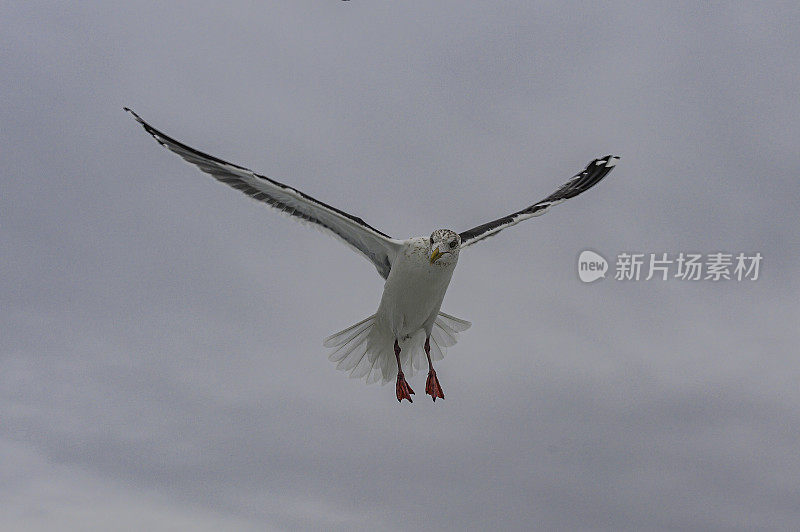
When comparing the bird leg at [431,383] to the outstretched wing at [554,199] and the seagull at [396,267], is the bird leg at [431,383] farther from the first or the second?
the outstretched wing at [554,199]

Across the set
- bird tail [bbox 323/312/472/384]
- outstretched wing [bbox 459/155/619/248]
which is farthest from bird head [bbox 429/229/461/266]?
bird tail [bbox 323/312/472/384]

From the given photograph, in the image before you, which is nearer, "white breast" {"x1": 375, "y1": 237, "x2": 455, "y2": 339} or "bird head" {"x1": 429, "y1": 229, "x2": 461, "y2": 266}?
"bird head" {"x1": 429, "y1": 229, "x2": 461, "y2": 266}

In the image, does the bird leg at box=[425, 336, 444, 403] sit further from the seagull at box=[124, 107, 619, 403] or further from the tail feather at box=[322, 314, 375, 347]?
the tail feather at box=[322, 314, 375, 347]

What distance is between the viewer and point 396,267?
13602 mm

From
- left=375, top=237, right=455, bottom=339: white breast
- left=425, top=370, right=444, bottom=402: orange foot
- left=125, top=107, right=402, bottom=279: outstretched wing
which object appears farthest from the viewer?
left=425, top=370, right=444, bottom=402: orange foot

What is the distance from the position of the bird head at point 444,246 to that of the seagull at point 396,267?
0.01 m

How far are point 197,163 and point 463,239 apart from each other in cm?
396

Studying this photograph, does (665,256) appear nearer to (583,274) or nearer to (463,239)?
(583,274)

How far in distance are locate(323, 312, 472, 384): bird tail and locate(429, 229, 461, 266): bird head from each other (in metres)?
2.07

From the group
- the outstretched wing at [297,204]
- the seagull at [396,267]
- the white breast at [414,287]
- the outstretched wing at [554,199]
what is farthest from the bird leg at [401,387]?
the outstretched wing at [554,199]

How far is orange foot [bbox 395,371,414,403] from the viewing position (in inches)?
571

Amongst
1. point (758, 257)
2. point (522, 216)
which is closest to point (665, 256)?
point (758, 257)

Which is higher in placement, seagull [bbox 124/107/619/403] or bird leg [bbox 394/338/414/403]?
seagull [bbox 124/107/619/403]

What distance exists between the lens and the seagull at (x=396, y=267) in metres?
13.2
